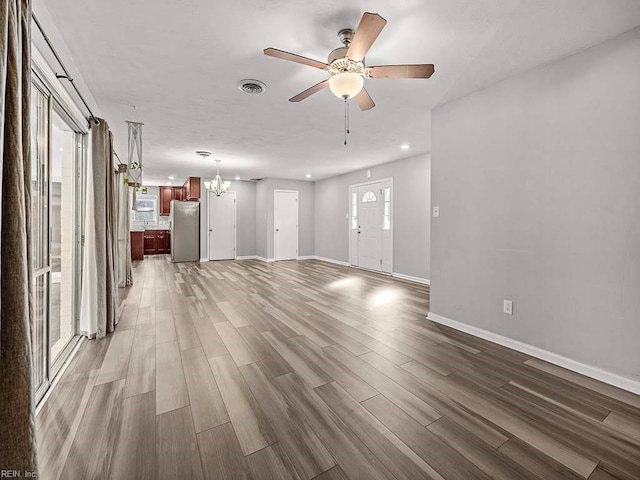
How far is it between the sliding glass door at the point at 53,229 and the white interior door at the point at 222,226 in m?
5.63

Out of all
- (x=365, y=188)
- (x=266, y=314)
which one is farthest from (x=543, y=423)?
(x=365, y=188)

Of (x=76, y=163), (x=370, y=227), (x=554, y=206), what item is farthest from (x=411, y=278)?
(x=76, y=163)

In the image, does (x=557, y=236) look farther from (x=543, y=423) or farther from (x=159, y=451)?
(x=159, y=451)

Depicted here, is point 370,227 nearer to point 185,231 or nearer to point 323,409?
point 185,231

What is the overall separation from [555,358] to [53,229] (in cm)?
449

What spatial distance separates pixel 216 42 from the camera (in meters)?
2.24

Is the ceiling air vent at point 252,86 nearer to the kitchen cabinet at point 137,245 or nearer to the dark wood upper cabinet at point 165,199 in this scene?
the kitchen cabinet at point 137,245

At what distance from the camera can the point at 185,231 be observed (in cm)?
838

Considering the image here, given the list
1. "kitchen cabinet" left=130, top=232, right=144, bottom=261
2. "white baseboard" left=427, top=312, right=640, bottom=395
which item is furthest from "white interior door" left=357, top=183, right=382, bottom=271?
"kitchen cabinet" left=130, top=232, right=144, bottom=261

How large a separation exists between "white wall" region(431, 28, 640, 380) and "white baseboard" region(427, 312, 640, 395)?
0.14 ft

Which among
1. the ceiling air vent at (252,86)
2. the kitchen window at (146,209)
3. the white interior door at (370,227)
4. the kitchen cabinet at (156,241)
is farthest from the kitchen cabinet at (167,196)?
the ceiling air vent at (252,86)

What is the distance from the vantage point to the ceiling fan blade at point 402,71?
1999mm

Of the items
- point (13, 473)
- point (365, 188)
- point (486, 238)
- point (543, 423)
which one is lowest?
point (543, 423)

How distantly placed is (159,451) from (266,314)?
2216 millimetres
